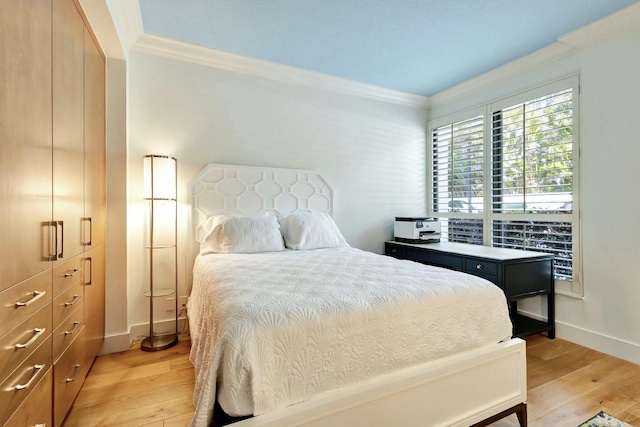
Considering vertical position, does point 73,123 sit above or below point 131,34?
below

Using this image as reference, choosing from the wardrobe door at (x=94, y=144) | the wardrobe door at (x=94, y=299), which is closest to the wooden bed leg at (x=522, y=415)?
the wardrobe door at (x=94, y=299)

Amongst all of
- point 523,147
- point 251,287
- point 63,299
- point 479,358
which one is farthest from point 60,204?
point 523,147

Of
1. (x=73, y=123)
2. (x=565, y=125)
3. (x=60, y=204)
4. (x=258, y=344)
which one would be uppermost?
(x=565, y=125)

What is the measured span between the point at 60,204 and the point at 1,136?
56 cm

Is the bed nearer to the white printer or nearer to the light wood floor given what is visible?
the light wood floor

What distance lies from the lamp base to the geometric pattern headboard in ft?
2.85

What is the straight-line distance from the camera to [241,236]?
2.53 metres

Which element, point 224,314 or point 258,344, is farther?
point 224,314

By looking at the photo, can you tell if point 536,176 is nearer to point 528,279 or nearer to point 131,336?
point 528,279

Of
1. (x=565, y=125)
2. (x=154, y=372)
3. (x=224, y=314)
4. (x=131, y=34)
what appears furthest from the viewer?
(x=565, y=125)

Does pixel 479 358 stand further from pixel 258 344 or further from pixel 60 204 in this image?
pixel 60 204

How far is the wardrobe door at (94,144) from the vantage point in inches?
74.0

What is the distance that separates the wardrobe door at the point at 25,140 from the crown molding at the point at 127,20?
2.79ft

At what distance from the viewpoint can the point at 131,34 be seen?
95.5 inches
